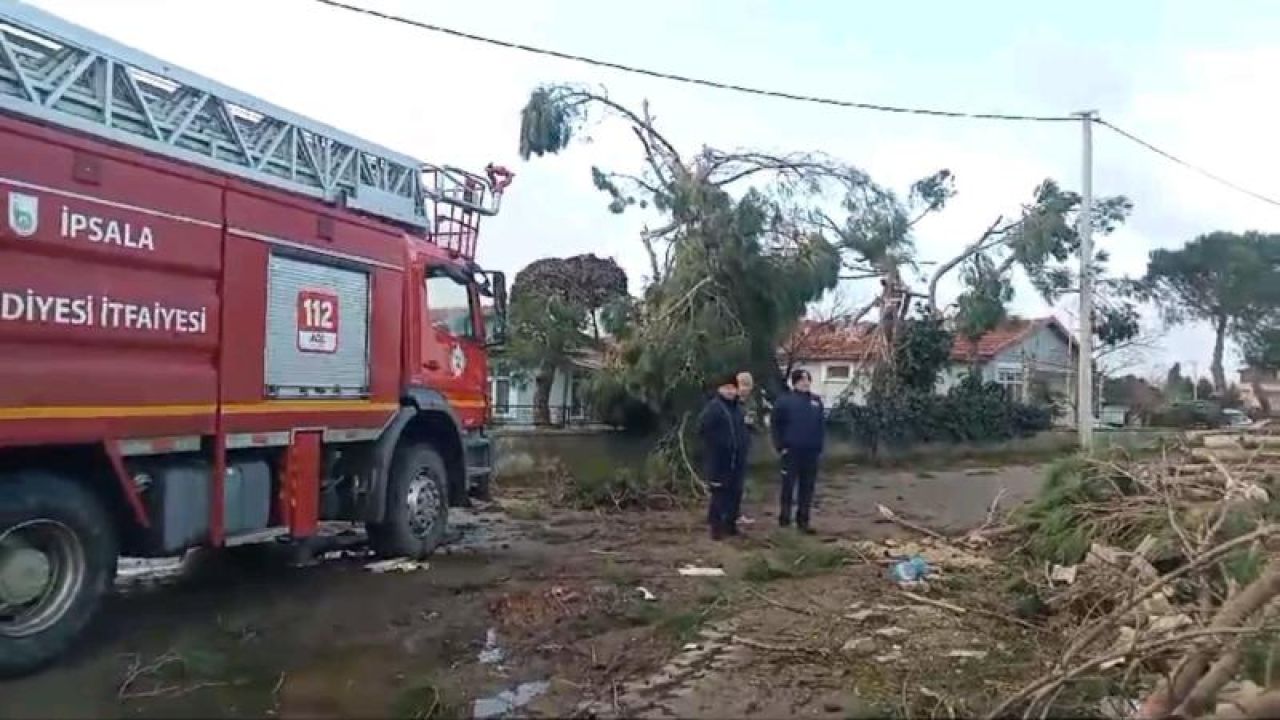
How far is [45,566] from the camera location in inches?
245

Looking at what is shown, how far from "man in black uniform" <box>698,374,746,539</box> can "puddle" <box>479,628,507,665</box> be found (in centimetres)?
425

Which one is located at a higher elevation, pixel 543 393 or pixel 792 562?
pixel 543 393

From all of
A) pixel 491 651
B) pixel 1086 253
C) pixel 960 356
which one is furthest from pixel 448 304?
pixel 960 356

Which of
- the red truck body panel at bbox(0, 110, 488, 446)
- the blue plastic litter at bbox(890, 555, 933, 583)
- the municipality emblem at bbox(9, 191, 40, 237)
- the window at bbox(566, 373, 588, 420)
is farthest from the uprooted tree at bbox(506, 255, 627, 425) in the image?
the municipality emblem at bbox(9, 191, 40, 237)

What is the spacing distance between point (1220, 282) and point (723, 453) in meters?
39.3

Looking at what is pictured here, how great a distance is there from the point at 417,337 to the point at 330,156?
67.4 inches

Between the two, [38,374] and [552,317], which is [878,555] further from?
[552,317]

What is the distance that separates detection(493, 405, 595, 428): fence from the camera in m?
18.6

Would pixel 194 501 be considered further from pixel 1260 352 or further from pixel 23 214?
pixel 1260 352

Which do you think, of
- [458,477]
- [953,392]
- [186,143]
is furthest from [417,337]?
[953,392]

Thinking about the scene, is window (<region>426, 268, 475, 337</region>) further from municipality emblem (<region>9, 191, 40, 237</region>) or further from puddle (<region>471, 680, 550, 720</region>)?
puddle (<region>471, 680, 550, 720</region>)

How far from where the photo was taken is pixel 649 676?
613 cm

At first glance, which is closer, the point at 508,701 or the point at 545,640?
the point at 508,701

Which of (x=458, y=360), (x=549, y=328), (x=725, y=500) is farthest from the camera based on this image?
(x=549, y=328)
